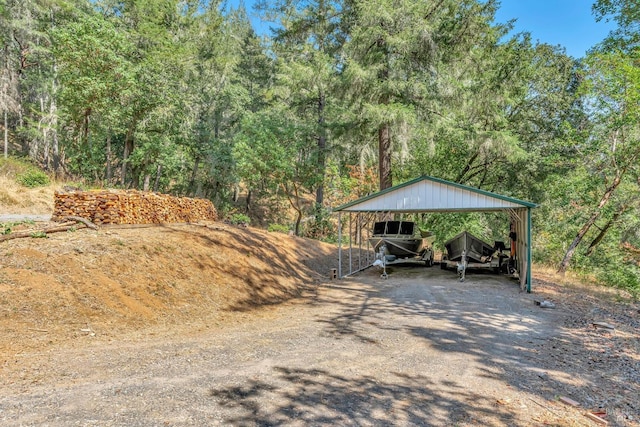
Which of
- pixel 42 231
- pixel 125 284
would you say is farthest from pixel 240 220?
pixel 125 284

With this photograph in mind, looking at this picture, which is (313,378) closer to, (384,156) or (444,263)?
(444,263)

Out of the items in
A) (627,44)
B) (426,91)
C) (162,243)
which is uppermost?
(627,44)

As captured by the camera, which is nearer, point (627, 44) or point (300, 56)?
point (627, 44)

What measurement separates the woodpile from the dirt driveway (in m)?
4.87

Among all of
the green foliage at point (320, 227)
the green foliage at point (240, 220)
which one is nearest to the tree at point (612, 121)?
the green foliage at point (320, 227)

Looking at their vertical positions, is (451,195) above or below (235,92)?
below

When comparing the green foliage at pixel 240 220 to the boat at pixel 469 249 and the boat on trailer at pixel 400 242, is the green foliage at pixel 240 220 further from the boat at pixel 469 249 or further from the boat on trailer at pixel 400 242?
the boat at pixel 469 249

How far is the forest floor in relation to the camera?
3.44 m

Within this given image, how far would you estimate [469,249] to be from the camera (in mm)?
12766

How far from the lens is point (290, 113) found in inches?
869

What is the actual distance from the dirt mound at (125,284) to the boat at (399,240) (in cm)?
462

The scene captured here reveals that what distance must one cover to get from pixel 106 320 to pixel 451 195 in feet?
33.7

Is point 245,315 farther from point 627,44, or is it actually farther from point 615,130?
point 627,44

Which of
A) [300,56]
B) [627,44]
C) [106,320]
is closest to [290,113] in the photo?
[300,56]
